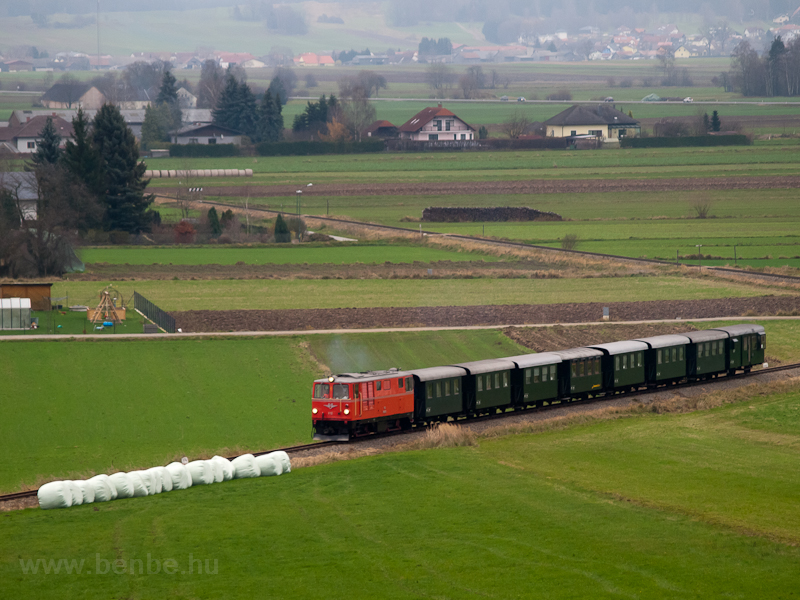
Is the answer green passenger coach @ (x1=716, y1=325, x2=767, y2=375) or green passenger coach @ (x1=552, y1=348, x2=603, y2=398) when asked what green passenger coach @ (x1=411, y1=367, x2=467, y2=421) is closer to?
green passenger coach @ (x1=552, y1=348, x2=603, y2=398)

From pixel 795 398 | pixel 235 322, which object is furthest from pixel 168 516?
pixel 235 322

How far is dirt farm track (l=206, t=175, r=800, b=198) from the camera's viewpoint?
12706 centimetres

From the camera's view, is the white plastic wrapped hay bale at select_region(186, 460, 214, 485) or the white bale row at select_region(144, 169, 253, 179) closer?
the white plastic wrapped hay bale at select_region(186, 460, 214, 485)

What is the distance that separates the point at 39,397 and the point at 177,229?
57.1m

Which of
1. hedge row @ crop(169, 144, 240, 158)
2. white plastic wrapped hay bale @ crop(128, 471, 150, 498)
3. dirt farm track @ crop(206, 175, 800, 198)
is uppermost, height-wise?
hedge row @ crop(169, 144, 240, 158)

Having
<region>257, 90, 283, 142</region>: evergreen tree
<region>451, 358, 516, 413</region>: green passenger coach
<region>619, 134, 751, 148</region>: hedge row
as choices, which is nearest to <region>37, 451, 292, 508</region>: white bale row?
<region>451, 358, 516, 413</region>: green passenger coach

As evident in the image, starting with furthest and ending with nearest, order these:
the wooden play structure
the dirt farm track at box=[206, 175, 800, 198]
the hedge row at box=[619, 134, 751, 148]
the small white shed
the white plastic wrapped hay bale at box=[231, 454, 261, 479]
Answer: the hedge row at box=[619, 134, 751, 148]
the dirt farm track at box=[206, 175, 800, 198]
the wooden play structure
the small white shed
the white plastic wrapped hay bale at box=[231, 454, 261, 479]

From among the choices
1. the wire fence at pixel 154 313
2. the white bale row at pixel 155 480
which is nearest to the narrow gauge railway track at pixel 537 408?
the white bale row at pixel 155 480

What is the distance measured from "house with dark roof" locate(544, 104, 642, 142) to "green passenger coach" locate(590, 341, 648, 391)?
146 meters

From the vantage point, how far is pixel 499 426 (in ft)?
124

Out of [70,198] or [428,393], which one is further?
[70,198]

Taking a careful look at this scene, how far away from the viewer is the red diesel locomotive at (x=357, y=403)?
1384 inches

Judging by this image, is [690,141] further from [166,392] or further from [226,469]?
[226,469]

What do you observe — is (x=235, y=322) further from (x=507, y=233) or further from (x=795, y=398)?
(x=507, y=233)
